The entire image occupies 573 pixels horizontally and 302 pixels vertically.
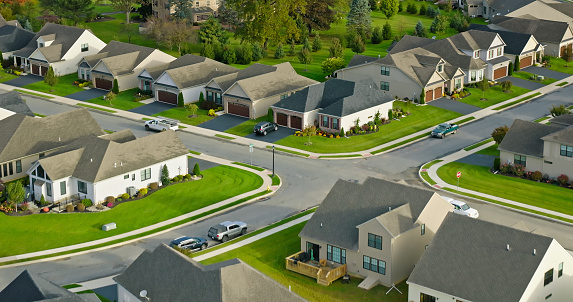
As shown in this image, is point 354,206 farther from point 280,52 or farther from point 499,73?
point 280,52

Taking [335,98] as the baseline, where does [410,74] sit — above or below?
above

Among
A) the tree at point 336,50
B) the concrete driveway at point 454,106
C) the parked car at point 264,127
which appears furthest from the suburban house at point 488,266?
the tree at point 336,50

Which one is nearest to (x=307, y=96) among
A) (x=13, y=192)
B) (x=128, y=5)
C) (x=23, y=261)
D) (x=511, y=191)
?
(x=511, y=191)

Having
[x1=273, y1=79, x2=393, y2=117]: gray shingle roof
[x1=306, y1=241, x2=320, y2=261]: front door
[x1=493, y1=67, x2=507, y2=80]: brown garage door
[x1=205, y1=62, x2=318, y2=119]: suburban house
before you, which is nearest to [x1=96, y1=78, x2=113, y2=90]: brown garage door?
[x1=205, y1=62, x2=318, y2=119]: suburban house

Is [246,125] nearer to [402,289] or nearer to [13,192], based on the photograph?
[13,192]

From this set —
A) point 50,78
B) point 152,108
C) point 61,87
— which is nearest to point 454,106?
point 152,108

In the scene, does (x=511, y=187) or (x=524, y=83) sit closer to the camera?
(x=511, y=187)

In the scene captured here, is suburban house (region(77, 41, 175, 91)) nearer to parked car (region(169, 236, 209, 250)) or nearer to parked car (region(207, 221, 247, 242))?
parked car (region(207, 221, 247, 242))
